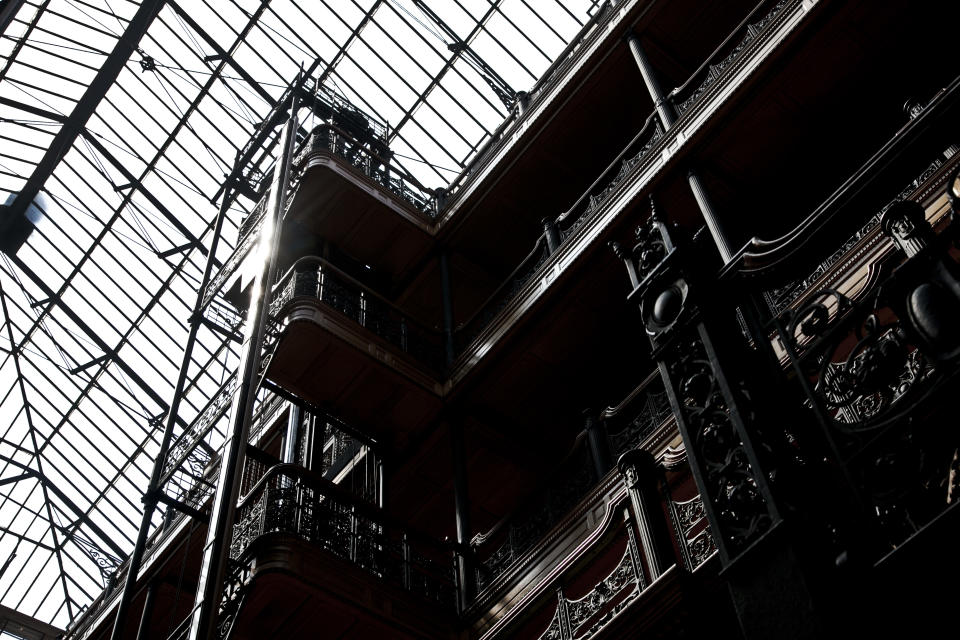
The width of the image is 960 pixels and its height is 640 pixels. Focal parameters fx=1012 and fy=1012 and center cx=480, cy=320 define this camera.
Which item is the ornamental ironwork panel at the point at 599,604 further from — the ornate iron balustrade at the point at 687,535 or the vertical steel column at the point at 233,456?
the vertical steel column at the point at 233,456

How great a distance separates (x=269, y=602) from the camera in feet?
35.6

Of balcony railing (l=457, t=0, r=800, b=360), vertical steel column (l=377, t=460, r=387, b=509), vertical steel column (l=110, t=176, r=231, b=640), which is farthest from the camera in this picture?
vertical steel column (l=377, t=460, r=387, b=509)

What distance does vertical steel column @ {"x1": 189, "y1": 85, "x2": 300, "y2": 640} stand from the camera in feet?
26.2

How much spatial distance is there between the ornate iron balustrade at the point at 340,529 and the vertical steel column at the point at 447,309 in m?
3.66

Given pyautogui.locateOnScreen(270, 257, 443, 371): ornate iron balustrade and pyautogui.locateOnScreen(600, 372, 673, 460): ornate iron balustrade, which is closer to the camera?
pyautogui.locateOnScreen(600, 372, 673, 460): ornate iron balustrade

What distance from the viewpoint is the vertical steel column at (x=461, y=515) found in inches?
471

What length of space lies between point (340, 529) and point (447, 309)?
216 inches

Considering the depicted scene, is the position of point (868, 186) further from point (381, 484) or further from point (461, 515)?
point (381, 484)

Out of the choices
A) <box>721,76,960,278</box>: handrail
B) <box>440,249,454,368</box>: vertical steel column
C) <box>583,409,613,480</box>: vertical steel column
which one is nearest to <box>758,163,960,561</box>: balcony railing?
<box>721,76,960,278</box>: handrail

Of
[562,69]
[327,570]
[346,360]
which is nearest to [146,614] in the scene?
[327,570]

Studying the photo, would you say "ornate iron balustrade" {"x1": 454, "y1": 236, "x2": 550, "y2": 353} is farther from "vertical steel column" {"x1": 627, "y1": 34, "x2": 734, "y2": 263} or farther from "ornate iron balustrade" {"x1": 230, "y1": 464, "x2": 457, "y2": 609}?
"ornate iron balustrade" {"x1": 230, "y1": 464, "x2": 457, "y2": 609}

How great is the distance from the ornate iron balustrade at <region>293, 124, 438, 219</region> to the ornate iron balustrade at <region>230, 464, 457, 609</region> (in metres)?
7.20

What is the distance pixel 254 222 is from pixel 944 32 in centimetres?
1188

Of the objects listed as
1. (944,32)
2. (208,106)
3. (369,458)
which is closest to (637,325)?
(369,458)
